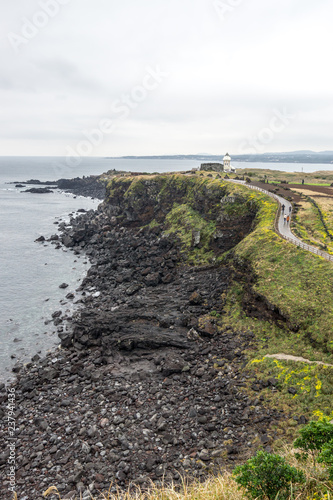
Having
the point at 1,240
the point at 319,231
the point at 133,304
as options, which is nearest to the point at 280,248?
the point at 319,231

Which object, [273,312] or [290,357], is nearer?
[290,357]

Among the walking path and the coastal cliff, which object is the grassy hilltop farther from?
the walking path

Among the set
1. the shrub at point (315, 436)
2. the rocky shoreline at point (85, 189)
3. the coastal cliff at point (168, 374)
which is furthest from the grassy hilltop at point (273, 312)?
the rocky shoreline at point (85, 189)

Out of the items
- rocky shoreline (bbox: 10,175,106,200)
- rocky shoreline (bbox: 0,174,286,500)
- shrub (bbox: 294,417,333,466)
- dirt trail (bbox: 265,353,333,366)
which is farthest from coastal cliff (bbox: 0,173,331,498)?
rocky shoreline (bbox: 10,175,106,200)

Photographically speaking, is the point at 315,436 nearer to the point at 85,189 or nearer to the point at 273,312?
the point at 273,312

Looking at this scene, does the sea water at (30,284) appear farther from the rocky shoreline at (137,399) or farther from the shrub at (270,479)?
the shrub at (270,479)

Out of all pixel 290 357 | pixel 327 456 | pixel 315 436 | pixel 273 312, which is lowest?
pixel 290 357

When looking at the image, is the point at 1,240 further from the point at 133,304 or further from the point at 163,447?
the point at 163,447

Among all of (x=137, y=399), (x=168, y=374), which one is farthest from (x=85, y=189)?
(x=137, y=399)
